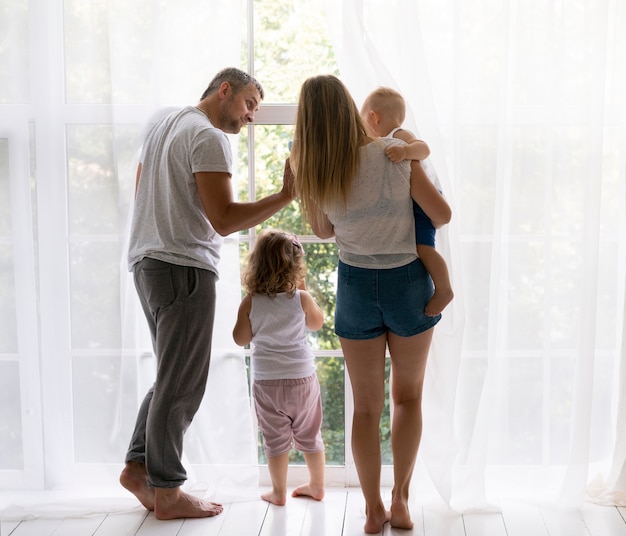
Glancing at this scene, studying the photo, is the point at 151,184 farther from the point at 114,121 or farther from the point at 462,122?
the point at 462,122

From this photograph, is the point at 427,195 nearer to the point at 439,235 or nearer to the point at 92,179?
the point at 439,235

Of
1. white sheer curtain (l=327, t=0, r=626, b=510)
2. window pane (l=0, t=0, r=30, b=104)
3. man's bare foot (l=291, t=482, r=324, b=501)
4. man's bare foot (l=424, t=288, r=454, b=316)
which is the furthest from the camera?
man's bare foot (l=291, t=482, r=324, b=501)

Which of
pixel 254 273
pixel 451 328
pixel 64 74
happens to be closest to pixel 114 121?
pixel 64 74

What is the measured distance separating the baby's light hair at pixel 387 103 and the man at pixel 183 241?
0.33 m

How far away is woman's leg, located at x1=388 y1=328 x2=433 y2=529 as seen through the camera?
2.49 m

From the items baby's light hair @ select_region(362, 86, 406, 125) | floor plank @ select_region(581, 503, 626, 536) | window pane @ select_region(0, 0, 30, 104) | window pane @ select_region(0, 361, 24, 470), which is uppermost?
window pane @ select_region(0, 0, 30, 104)

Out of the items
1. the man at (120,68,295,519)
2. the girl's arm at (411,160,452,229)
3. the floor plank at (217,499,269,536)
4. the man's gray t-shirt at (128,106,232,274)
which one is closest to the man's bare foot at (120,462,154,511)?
the man at (120,68,295,519)

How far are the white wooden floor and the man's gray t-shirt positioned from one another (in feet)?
2.66

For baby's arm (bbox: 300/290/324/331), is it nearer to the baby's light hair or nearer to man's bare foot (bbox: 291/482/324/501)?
man's bare foot (bbox: 291/482/324/501)

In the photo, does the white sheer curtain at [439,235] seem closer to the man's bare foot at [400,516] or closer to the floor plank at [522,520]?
the floor plank at [522,520]

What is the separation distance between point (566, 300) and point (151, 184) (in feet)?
4.58

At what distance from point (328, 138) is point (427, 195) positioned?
34 cm

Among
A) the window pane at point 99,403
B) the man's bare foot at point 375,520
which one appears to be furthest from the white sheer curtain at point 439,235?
the man's bare foot at point 375,520

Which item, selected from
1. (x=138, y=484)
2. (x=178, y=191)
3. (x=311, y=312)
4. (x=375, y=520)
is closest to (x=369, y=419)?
(x=375, y=520)
